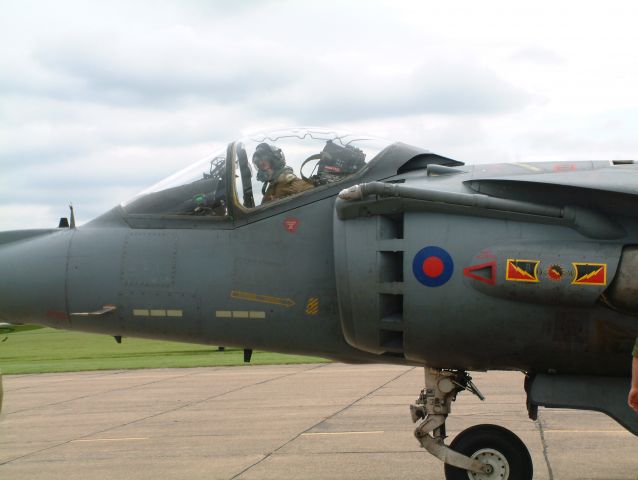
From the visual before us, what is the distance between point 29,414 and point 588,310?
10866 mm

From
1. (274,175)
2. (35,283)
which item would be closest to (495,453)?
(274,175)

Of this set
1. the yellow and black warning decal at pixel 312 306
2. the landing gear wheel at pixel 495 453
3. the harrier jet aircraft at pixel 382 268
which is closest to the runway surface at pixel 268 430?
the landing gear wheel at pixel 495 453

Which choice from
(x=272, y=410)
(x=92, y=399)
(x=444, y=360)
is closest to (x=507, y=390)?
(x=272, y=410)

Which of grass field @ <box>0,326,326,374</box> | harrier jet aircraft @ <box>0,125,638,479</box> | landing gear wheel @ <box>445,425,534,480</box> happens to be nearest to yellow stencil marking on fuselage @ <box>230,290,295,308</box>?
harrier jet aircraft @ <box>0,125,638,479</box>

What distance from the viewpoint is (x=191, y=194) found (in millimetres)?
7398

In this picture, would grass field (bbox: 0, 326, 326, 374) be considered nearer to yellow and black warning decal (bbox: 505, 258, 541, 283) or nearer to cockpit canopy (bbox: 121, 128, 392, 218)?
cockpit canopy (bbox: 121, 128, 392, 218)

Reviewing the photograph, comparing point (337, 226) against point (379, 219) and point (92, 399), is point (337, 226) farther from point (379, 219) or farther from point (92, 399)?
point (92, 399)

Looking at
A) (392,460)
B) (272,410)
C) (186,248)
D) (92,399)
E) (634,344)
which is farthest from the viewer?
(92,399)

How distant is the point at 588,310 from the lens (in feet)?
20.4

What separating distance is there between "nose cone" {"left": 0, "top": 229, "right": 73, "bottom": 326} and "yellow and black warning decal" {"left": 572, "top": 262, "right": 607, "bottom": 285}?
3.88 meters

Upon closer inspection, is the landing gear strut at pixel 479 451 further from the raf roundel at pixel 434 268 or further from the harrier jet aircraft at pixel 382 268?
the raf roundel at pixel 434 268

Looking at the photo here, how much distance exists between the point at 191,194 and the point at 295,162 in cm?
89

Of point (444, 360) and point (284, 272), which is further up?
point (284, 272)

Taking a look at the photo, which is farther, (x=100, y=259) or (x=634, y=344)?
(x=100, y=259)
